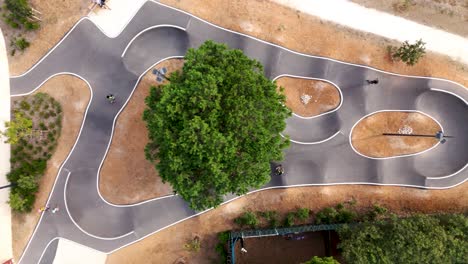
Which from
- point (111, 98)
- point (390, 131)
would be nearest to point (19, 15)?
point (111, 98)

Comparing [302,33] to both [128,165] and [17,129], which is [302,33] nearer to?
[128,165]

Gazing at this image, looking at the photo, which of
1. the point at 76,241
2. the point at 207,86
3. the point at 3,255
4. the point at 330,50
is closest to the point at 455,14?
the point at 330,50

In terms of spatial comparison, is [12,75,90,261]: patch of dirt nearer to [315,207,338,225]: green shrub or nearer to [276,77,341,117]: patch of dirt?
[276,77,341,117]: patch of dirt

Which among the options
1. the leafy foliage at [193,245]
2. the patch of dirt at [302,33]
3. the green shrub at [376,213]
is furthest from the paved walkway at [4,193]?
the green shrub at [376,213]

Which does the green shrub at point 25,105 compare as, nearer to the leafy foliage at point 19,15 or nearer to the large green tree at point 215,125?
the leafy foliage at point 19,15

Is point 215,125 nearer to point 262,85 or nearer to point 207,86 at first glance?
point 207,86

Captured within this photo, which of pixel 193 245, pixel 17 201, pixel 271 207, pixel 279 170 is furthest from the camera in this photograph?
pixel 271 207

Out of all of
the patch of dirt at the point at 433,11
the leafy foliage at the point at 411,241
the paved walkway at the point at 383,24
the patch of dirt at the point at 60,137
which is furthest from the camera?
the patch of dirt at the point at 433,11
